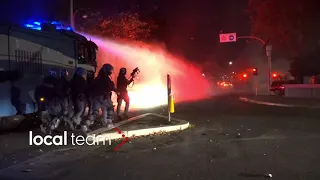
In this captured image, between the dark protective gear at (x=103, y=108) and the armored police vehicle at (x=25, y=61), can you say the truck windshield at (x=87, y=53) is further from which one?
the dark protective gear at (x=103, y=108)

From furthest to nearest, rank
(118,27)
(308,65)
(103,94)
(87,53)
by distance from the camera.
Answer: (308,65)
(118,27)
(87,53)
(103,94)

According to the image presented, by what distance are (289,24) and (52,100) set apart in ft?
103

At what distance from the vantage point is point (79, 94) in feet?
33.2

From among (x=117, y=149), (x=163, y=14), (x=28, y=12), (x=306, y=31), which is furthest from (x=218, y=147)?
(x=163, y=14)

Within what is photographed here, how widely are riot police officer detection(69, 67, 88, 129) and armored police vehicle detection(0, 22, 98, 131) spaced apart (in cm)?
146

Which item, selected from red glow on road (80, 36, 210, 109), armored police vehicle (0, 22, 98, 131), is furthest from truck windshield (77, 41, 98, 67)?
red glow on road (80, 36, 210, 109)

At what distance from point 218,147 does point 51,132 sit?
4370 mm

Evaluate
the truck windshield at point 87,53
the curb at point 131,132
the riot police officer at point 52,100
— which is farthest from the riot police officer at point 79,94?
the truck windshield at point 87,53

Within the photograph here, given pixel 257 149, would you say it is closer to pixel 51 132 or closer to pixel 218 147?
pixel 218 147

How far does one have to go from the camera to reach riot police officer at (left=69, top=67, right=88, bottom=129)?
399 inches

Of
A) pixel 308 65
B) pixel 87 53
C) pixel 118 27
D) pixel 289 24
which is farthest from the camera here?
pixel 308 65

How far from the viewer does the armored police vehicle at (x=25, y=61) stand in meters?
10.2

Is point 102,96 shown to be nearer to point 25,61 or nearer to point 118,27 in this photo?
point 25,61

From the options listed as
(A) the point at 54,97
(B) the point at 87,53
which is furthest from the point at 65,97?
(B) the point at 87,53
